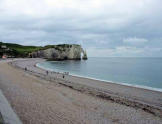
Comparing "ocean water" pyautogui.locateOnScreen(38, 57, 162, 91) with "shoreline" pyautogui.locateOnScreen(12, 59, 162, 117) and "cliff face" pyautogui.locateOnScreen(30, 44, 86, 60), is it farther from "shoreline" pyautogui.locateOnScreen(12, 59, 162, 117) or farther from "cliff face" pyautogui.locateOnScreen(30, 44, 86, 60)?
"cliff face" pyautogui.locateOnScreen(30, 44, 86, 60)

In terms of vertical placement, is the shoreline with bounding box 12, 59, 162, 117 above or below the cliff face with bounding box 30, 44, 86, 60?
below

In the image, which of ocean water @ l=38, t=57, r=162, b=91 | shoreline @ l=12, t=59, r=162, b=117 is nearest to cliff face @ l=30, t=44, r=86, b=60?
ocean water @ l=38, t=57, r=162, b=91

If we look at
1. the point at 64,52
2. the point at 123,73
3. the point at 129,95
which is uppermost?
the point at 64,52

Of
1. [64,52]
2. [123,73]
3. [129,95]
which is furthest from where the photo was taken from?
[64,52]

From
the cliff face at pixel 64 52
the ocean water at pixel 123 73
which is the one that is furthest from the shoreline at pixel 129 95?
the cliff face at pixel 64 52

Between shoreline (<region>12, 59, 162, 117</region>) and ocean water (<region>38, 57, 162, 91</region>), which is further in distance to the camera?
ocean water (<region>38, 57, 162, 91</region>)

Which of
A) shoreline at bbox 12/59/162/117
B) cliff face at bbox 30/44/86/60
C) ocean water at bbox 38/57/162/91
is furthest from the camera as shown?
cliff face at bbox 30/44/86/60

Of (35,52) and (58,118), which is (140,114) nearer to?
(58,118)

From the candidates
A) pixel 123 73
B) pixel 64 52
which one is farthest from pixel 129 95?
pixel 64 52

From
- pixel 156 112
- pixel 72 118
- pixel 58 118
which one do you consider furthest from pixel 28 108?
pixel 156 112

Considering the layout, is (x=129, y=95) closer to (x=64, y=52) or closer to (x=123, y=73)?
(x=123, y=73)

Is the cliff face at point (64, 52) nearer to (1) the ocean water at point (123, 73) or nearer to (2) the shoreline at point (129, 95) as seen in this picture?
(1) the ocean water at point (123, 73)

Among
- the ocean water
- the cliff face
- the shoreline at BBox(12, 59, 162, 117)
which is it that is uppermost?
the cliff face

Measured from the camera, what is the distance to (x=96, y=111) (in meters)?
6.81
